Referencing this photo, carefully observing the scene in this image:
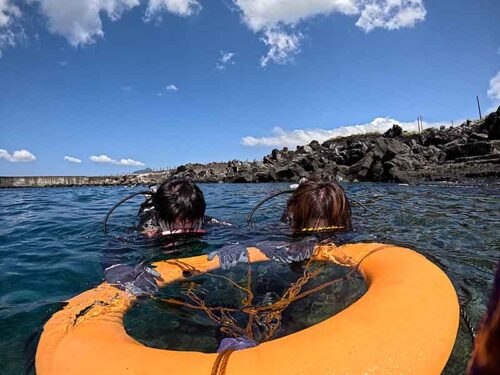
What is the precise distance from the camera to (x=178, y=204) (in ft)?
13.7

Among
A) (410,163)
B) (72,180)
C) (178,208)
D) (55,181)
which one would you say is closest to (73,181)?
(72,180)

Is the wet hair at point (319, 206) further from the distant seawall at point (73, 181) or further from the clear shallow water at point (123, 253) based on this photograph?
the distant seawall at point (73, 181)

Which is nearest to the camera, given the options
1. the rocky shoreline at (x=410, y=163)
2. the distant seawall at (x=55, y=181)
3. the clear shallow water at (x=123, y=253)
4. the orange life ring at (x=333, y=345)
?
the orange life ring at (x=333, y=345)

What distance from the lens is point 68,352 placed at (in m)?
1.68

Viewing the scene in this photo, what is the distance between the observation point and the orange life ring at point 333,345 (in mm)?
1426

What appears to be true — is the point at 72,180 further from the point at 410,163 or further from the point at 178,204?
the point at 178,204

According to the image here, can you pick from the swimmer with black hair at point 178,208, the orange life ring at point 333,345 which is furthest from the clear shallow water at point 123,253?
the orange life ring at point 333,345

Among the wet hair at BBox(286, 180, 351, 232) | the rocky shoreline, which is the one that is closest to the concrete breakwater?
the rocky shoreline

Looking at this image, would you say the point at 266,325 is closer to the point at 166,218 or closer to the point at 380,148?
the point at 166,218

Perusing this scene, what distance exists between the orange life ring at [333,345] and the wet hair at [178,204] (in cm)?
211

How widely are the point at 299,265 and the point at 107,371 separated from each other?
198cm

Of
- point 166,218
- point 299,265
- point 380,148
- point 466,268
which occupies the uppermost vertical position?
point 380,148

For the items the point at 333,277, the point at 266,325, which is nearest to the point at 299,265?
the point at 333,277

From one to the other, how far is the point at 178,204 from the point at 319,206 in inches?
63.7
